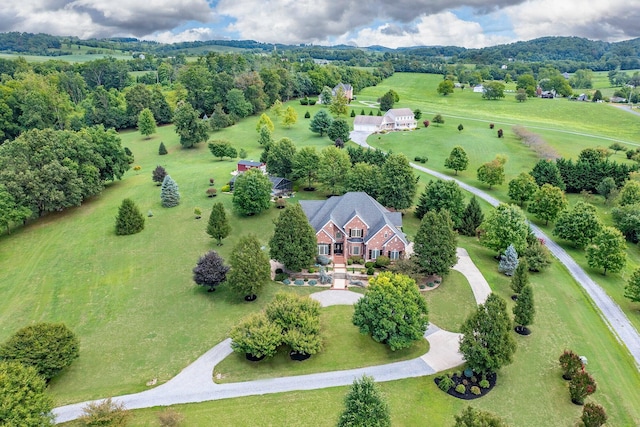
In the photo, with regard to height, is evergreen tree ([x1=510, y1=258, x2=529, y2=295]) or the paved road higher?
evergreen tree ([x1=510, y1=258, x2=529, y2=295])

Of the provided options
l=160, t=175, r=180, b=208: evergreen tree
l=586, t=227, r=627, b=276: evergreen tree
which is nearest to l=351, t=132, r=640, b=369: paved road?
l=586, t=227, r=627, b=276: evergreen tree

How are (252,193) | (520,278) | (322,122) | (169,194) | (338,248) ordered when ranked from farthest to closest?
(322,122) < (169,194) < (252,193) < (338,248) < (520,278)

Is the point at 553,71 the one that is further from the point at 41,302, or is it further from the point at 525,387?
the point at 41,302

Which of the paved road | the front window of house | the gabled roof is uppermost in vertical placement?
the gabled roof

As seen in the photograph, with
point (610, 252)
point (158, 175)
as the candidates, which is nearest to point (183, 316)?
point (158, 175)

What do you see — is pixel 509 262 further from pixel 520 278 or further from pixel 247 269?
pixel 247 269

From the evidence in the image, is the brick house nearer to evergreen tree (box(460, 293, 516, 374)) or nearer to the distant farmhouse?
evergreen tree (box(460, 293, 516, 374))
